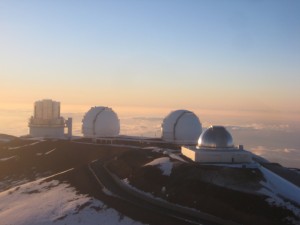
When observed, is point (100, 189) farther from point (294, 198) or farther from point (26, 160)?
point (26, 160)

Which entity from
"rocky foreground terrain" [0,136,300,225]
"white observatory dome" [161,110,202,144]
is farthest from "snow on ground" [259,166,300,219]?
"white observatory dome" [161,110,202,144]

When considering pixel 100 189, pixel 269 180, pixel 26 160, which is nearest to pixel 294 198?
Result: pixel 269 180

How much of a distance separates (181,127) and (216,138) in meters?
25.4

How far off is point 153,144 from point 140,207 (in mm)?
34878

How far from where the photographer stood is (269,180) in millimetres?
42406

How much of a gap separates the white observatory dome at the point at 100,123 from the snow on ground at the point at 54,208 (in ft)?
106

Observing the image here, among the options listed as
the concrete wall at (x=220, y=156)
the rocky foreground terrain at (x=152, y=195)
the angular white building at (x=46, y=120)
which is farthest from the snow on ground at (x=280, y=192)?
the angular white building at (x=46, y=120)

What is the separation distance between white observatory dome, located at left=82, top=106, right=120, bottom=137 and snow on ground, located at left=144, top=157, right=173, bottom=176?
103ft

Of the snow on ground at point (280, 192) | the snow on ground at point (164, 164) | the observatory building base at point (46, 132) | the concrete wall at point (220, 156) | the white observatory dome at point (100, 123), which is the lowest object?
the snow on ground at point (280, 192)

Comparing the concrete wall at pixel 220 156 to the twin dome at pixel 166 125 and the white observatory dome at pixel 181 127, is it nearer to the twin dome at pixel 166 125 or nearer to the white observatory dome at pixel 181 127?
the twin dome at pixel 166 125

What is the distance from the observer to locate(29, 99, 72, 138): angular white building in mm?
93688

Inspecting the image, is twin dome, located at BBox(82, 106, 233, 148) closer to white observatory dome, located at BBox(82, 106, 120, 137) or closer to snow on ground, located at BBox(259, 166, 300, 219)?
white observatory dome, located at BBox(82, 106, 120, 137)

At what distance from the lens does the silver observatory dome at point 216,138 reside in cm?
5041

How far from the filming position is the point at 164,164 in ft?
163
